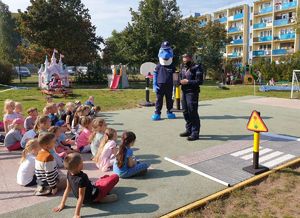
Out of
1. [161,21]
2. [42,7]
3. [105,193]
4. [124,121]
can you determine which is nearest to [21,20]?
[42,7]

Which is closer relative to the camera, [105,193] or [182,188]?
[105,193]

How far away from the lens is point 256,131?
5004 millimetres

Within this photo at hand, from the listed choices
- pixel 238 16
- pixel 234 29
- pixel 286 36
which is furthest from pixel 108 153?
pixel 238 16

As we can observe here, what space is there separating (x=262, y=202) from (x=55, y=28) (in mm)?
27250

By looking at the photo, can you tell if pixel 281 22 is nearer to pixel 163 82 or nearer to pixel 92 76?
pixel 92 76

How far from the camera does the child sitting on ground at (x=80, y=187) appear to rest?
3855 mm

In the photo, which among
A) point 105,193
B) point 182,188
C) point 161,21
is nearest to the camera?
point 105,193

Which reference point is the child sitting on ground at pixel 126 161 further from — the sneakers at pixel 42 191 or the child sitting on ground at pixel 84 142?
the child sitting on ground at pixel 84 142

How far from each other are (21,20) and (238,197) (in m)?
28.7

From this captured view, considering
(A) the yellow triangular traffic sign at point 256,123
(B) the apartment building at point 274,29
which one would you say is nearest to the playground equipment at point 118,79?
(A) the yellow triangular traffic sign at point 256,123

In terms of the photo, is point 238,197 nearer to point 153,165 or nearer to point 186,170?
point 186,170

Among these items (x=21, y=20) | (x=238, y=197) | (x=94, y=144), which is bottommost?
(x=238, y=197)

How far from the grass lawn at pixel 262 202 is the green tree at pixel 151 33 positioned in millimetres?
28440

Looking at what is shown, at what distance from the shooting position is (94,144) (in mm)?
6062
